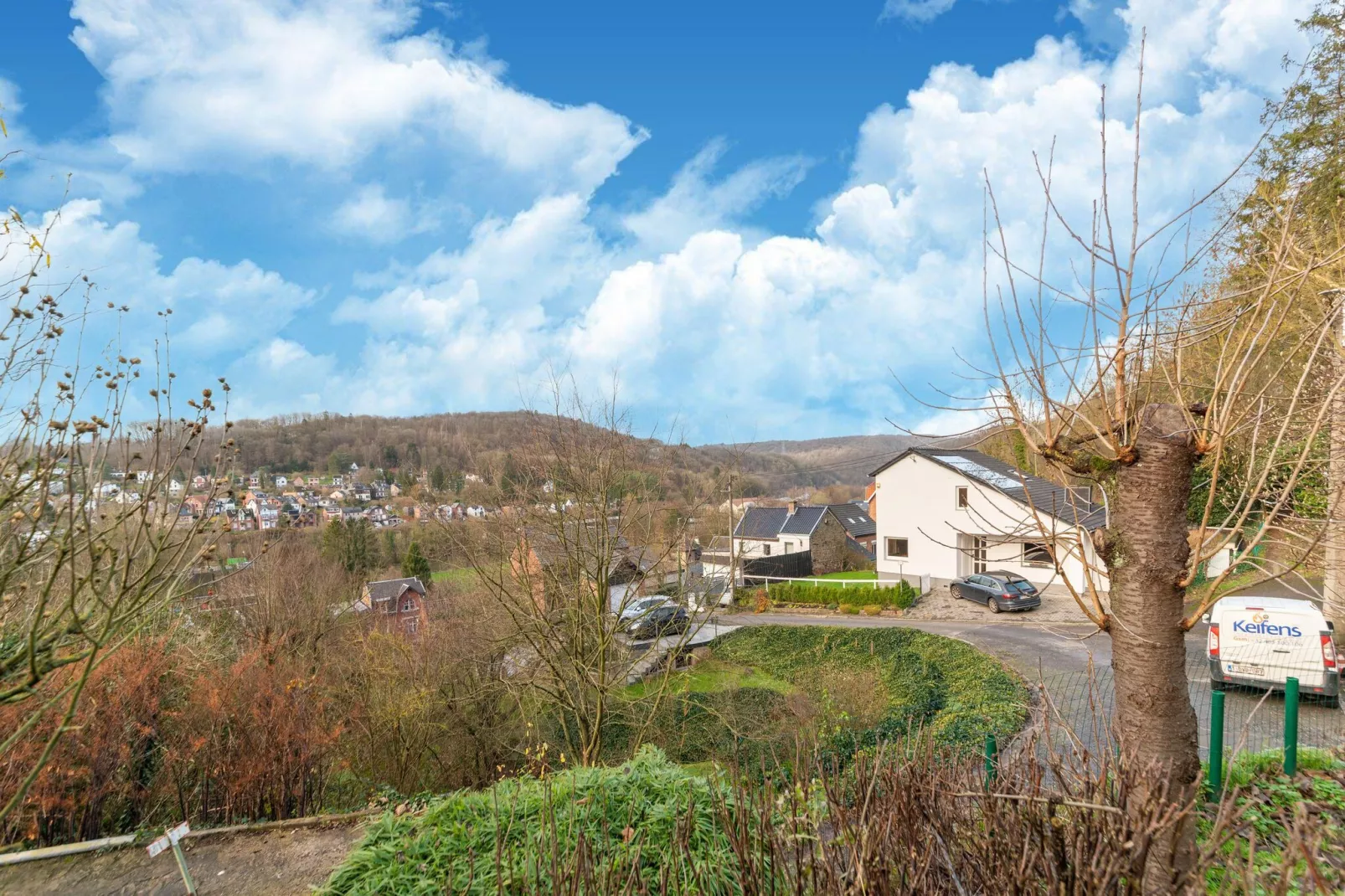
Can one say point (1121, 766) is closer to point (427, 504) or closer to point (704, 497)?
point (704, 497)

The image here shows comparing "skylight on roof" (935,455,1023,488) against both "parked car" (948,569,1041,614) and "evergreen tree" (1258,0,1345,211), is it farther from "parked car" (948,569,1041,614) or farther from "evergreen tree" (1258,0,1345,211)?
"evergreen tree" (1258,0,1345,211)

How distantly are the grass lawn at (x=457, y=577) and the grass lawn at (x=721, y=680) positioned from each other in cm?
464

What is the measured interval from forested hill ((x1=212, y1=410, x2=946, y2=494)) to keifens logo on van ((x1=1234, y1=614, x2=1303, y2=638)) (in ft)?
16.1

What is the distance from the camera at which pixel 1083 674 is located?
12.3 metres

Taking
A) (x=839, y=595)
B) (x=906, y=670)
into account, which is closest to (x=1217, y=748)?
(x=906, y=670)

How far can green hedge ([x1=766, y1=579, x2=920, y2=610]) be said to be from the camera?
22.3 meters

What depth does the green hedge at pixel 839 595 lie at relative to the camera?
22.3 metres

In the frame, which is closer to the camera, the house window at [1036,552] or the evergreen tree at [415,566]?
the house window at [1036,552]

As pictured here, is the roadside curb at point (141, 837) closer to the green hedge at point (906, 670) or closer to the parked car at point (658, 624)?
the parked car at point (658, 624)

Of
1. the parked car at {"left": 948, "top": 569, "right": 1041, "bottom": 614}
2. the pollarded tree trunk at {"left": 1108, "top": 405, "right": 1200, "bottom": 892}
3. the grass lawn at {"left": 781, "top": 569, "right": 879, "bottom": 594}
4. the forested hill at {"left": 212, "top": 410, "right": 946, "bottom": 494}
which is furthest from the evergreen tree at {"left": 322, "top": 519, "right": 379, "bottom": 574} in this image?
the pollarded tree trunk at {"left": 1108, "top": 405, "right": 1200, "bottom": 892}

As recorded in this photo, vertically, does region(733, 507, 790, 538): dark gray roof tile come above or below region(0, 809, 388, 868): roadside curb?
above

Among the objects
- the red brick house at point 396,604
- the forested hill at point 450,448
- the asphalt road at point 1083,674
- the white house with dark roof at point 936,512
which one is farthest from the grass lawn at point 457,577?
the white house with dark roof at point 936,512

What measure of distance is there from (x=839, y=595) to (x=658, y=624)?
8010 mm

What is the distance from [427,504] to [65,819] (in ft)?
17.6
